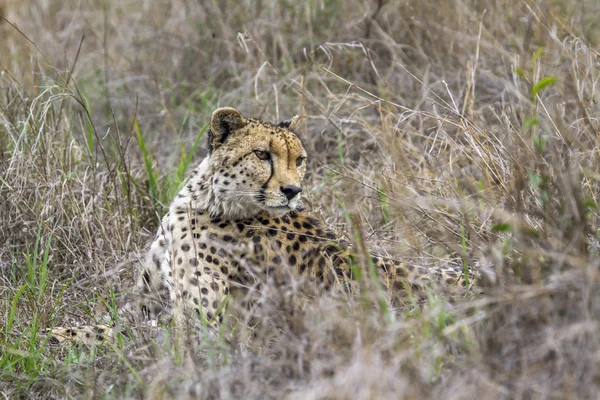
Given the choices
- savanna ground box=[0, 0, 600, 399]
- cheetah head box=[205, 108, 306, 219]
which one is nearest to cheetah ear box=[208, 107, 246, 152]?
cheetah head box=[205, 108, 306, 219]

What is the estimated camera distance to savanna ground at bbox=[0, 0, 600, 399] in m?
2.37

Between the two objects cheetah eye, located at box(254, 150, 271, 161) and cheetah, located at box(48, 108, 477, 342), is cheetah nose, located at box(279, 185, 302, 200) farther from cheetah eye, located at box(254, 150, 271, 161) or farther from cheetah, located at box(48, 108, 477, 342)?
cheetah eye, located at box(254, 150, 271, 161)

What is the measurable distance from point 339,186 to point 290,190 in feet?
4.29

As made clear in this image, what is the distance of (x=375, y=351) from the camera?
2354 millimetres

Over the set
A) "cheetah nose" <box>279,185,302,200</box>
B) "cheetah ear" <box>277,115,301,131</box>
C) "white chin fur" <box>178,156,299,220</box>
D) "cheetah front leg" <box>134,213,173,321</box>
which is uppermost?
"cheetah ear" <box>277,115,301,131</box>

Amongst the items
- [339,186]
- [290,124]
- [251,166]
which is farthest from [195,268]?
[339,186]

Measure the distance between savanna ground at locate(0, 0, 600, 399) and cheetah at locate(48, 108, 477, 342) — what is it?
12 cm

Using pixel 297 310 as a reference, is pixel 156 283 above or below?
below

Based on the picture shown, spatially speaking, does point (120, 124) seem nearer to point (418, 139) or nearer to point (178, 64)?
point (178, 64)

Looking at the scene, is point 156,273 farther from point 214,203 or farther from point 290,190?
point 290,190

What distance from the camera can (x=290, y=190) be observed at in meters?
3.49

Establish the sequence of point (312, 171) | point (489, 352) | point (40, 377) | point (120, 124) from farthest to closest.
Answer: point (120, 124)
point (312, 171)
point (40, 377)
point (489, 352)

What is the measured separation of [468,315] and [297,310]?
1.79 ft

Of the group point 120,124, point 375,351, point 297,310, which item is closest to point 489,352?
point 375,351
